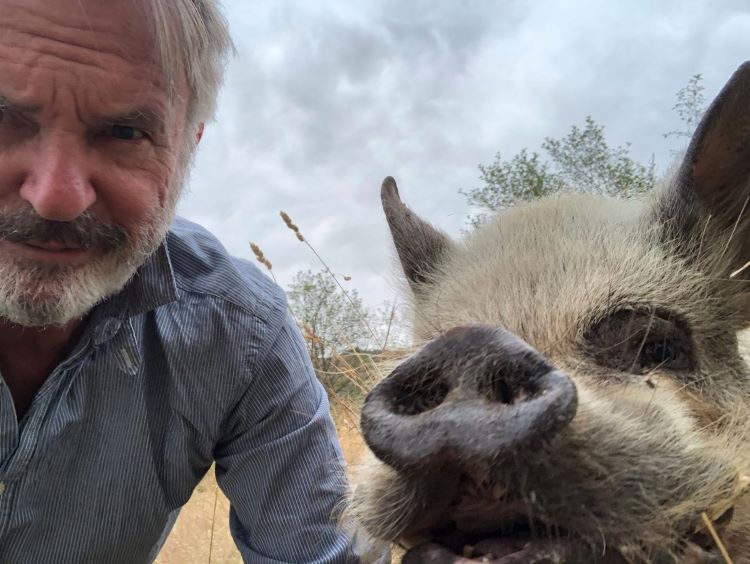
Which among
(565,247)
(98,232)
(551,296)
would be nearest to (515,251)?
(565,247)

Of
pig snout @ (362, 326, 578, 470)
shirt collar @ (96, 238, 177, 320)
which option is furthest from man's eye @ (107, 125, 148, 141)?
pig snout @ (362, 326, 578, 470)

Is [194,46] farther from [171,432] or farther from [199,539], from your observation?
[199,539]

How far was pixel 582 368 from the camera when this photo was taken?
207cm

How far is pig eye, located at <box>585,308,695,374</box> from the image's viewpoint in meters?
2.14

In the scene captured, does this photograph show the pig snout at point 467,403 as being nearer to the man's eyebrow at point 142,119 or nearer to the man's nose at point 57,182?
the man's nose at point 57,182

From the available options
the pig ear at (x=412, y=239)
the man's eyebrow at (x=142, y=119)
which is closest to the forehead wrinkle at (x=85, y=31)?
the man's eyebrow at (x=142, y=119)

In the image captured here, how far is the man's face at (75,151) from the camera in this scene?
2.59 m

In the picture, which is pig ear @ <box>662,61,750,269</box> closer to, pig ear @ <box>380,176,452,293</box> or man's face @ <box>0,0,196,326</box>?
pig ear @ <box>380,176,452,293</box>

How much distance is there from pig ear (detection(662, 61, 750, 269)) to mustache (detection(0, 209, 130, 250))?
2.03 meters

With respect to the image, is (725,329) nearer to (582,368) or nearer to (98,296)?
(582,368)

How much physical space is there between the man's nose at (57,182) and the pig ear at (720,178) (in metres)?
2.04

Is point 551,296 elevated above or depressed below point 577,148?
below

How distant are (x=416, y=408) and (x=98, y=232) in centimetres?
163

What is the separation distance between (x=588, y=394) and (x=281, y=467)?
164 cm
